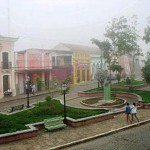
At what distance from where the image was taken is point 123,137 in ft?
49.3

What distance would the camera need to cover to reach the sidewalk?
13523mm

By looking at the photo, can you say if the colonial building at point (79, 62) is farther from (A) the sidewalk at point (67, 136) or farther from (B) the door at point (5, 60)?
(A) the sidewalk at point (67, 136)

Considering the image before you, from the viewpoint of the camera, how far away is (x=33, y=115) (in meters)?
18.9

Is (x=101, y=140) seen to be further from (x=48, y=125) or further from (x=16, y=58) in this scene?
(x=16, y=58)

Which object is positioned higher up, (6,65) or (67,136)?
(6,65)

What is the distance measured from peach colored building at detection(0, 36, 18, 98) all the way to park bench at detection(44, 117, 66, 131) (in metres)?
18.5

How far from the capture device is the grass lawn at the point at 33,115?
15328 millimetres

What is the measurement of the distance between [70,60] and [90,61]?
707cm

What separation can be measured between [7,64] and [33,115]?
16602 mm

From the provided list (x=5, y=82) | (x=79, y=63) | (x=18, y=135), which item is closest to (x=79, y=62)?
(x=79, y=63)

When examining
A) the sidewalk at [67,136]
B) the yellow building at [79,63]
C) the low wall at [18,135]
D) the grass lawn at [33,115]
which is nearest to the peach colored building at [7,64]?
the yellow building at [79,63]

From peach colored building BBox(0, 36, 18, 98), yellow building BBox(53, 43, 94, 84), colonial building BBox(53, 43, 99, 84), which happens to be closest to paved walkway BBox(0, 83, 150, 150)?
peach colored building BBox(0, 36, 18, 98)

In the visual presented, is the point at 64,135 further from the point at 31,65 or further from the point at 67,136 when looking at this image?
the point at 31,65

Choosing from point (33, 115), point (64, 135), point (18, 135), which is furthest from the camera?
point (33, 115)
